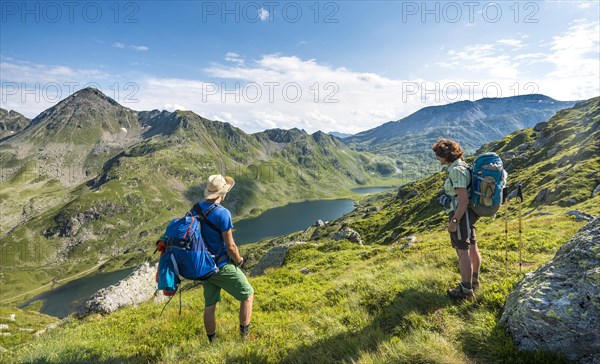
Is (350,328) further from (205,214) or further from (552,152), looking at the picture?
(552,152)

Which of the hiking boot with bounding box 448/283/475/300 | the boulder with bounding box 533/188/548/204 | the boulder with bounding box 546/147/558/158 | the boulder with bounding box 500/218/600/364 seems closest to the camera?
the boulder with bounding box 500/218/600/364

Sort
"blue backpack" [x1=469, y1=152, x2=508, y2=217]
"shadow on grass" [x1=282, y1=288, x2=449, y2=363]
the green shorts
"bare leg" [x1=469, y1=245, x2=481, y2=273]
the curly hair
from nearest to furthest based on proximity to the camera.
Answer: "shadow on grass" [x1=282, y1=288, x2=449, y2=363] < "blue backpack" [x1=469, y1=152, x2=508, y2=217] < the green shorts < "bare leg" [x1=469, y1=245, x2=481, y2=273] < the curly hair

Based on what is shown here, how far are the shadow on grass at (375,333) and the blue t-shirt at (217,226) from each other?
288cm

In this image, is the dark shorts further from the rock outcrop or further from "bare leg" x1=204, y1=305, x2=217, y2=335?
the rock outcrop

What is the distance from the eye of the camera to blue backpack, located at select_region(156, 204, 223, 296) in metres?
6.90

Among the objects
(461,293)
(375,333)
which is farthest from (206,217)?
(461,293)

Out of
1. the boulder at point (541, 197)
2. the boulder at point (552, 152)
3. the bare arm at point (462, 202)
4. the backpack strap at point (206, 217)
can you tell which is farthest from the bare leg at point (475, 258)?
the boulder at point (552, 152)

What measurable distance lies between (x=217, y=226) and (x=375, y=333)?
13.9 ft

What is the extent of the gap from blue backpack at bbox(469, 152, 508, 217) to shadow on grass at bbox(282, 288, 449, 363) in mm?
2360

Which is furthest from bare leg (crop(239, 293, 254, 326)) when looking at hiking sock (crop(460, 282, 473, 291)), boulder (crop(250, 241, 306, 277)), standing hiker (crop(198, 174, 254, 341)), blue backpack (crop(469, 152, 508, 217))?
boulder (crop(250, 241, 306, 277))

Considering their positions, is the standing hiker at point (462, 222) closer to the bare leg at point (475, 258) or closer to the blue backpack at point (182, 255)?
the bare leg at point (475, 258)

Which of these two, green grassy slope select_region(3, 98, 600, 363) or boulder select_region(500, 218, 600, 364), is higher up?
boulder select_region(500, 218, 600, 364)

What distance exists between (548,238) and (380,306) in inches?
424

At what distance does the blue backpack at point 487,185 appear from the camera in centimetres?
722
